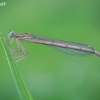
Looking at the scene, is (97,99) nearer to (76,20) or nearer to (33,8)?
(76,20)

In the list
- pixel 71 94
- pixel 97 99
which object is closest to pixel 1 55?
pixel 71 94

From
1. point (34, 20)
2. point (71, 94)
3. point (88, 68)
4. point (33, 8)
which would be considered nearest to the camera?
point (71, 94)

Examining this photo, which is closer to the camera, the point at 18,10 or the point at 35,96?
the point at 35,96

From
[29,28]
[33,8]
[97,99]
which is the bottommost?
[97,99]

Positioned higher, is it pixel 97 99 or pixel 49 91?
pixel 49 91

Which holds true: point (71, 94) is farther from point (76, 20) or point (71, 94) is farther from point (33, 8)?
point (33, 8)

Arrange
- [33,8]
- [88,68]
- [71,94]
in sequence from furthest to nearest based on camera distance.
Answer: [33,8] → [88,68] → [71,94]
